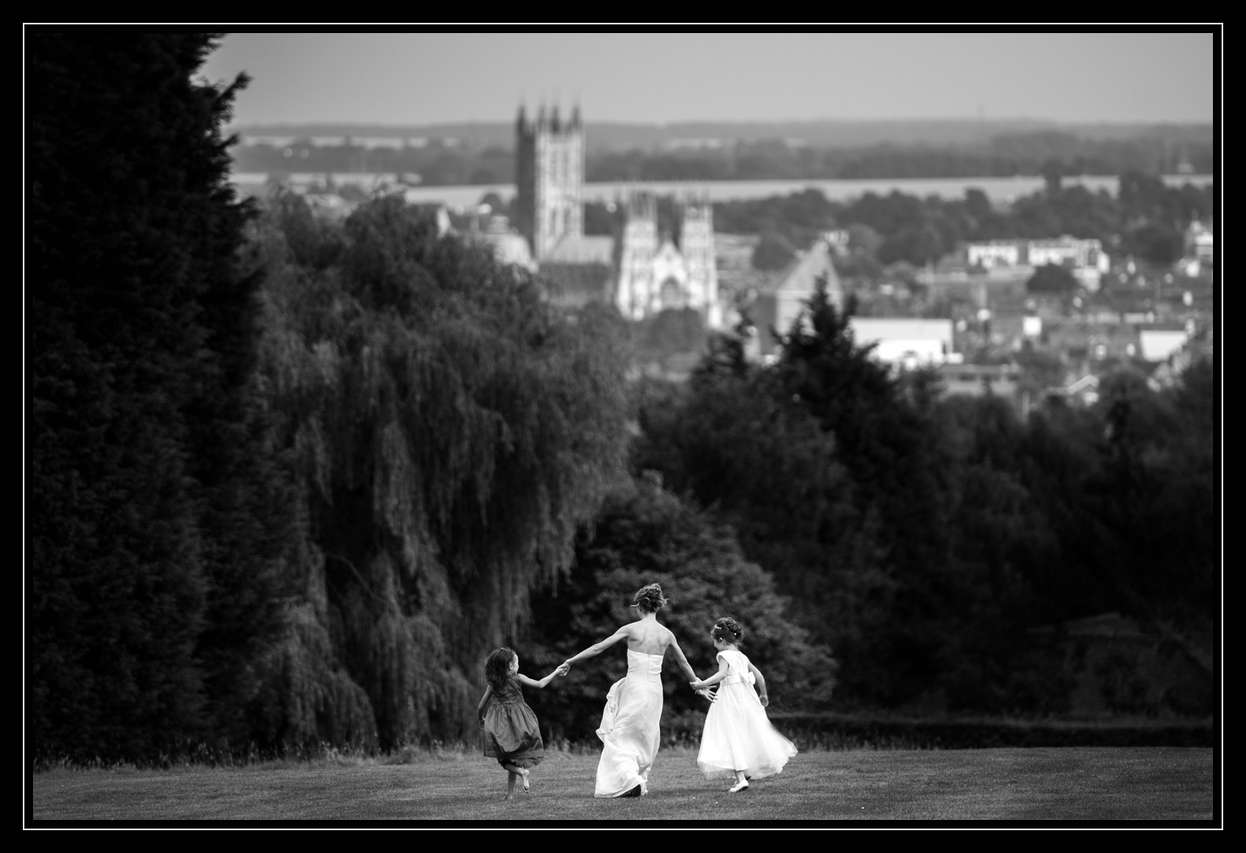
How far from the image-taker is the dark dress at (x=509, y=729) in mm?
13750

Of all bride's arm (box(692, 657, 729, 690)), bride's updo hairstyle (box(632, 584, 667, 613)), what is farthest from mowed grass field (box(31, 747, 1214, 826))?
bride's updo hairstyle (box(632, 584, 667, 613))

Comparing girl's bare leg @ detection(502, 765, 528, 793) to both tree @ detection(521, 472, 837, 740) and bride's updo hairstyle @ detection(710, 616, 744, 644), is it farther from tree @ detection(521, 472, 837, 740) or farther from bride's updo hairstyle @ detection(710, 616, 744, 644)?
tree @ detection(521, 472, 837, 740)

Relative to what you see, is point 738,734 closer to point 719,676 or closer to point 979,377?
point 719,676

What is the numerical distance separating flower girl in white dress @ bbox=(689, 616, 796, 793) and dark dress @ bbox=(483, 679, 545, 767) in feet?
3.38

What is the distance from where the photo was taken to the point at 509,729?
13750 millimetres

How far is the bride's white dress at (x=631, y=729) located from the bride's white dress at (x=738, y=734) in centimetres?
44

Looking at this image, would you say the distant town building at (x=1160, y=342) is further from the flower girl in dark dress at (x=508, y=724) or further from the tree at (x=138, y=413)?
the flower girl in dark dress at (x=508, y=724)

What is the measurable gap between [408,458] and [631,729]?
1565cm

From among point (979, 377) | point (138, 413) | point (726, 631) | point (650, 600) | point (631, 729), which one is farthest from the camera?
point (979, 377)

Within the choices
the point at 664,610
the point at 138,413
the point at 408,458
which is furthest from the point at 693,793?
the point at 664,610

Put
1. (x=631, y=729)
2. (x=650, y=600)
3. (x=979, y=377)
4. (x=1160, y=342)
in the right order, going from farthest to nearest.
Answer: (x=1160, y=342), (x=979, y=377), (x=631, y=729), (x=650, y=600)

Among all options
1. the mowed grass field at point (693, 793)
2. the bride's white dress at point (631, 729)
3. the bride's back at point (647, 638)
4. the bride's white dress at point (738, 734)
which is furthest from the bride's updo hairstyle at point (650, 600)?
the mowed grass field at point (693, 793)
